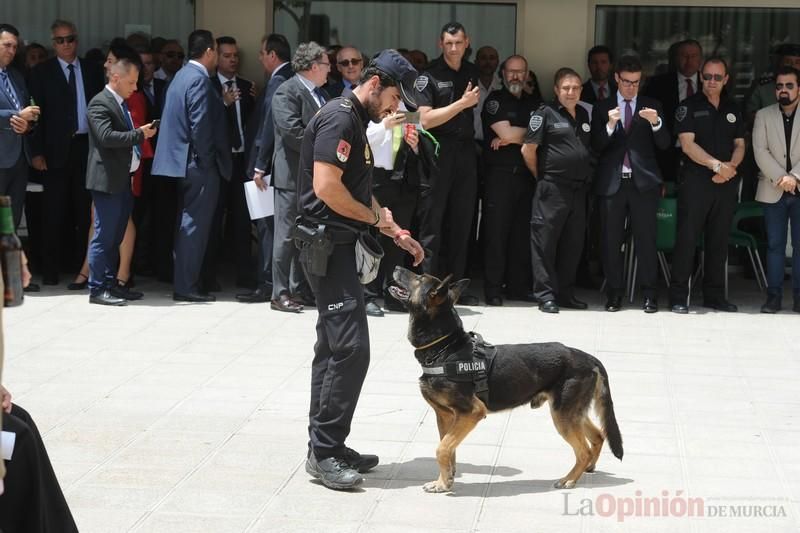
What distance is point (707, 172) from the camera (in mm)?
10234

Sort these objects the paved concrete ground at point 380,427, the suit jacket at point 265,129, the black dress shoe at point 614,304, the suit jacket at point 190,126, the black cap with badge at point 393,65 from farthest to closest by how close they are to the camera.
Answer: the black dress shoe at point 614,304 → the suit jacket at point 265,129 → the suit jacket at point 190,126 → the black cap with badge at point 393,65 → the paved concrete ground at point 380,427

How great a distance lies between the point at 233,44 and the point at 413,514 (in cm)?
633

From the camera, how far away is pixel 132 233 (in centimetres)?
1045

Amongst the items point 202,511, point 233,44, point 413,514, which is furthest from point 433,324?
point 233,44

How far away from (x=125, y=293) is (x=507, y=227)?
3.23 meters

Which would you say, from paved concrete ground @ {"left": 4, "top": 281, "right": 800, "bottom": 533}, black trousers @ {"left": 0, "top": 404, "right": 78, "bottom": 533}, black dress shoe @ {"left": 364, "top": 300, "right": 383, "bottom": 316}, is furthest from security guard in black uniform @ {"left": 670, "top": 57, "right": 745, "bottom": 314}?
black trousers @ {"left": 0, "top": 404, "right": 78, "bottom": 533}

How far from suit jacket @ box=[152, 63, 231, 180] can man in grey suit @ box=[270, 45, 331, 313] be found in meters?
0.57

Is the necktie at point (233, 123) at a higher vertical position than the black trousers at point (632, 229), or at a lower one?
higher

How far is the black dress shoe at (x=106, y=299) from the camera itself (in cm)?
997

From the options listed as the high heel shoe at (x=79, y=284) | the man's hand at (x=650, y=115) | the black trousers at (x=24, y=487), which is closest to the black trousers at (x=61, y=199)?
the high heel shoe at (x=79, y=284)

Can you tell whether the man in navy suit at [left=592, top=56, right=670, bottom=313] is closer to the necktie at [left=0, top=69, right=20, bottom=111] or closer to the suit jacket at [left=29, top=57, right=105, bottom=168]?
the suit jacket at [left=29, top=57, right=105, bottom=168]

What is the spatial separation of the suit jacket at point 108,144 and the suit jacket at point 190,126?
1.07 feet

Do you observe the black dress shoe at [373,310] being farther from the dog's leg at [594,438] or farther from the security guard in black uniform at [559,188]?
the dog's leg at [594,438]

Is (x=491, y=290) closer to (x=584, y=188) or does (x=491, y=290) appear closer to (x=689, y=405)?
(x=584, y=188)
